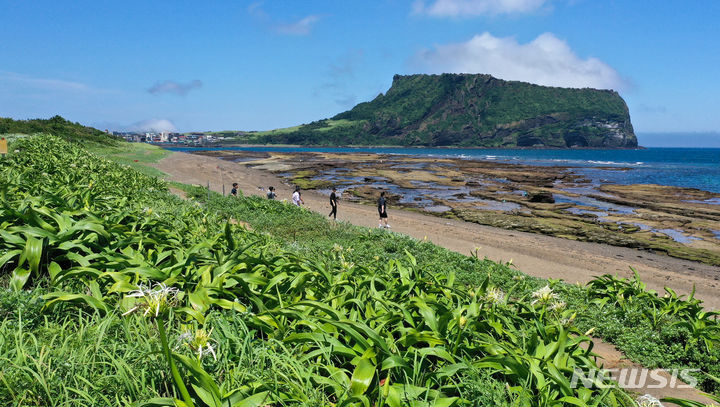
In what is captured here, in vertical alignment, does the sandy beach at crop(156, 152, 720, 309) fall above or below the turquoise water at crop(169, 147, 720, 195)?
below

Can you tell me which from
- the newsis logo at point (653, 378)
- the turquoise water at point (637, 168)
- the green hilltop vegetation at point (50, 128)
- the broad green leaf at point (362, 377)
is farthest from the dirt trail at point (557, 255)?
the turquoise water at point (637, 168)

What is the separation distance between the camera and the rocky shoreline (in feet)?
73.0

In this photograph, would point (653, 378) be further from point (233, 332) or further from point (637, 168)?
point (637, 168)

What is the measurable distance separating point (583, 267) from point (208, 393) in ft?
57.6

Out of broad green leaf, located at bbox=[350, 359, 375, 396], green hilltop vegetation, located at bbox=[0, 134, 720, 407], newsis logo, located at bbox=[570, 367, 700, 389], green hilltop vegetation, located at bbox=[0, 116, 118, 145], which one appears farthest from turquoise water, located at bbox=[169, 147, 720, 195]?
green hilltop vegetation, located at bbox=[0, 116, 118, 145]

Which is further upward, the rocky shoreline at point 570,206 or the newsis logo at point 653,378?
the newsis logo at point 653,378

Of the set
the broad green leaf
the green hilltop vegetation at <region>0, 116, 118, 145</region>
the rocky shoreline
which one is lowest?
the rocky shoreline

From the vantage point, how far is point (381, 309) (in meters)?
2.96

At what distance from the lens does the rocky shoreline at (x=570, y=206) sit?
22250mm

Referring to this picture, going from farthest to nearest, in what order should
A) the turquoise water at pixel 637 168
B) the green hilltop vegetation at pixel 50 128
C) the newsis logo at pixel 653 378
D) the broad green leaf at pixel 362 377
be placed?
the turquoise water at pixel 637 168 < the green hilltop vegetation at pixel 50 128 < the newsis logo at pixel 653 378 < the broad green leaf at pixel 362 377

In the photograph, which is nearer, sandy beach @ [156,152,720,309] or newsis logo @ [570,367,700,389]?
newsis logo @ [570,367,700,389]

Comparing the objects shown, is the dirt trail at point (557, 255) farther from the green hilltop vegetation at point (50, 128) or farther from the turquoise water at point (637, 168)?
the turquoise water at point (637, 168)

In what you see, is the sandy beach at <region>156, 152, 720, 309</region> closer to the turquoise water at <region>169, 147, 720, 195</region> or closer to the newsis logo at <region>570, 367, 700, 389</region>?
the newsis logo at <region>570, 367, 700, 389</region>

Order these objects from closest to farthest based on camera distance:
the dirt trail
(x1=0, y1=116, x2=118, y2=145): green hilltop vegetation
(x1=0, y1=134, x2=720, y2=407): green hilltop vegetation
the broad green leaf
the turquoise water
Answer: (x1=0, y1=134, x2=720, y2=407): green hilltop vegetation < the broad green leaf < the dirt trail < (x1=0, y1=116, x2=118, y2=145): green hilltop vegetation < the turquoise water
